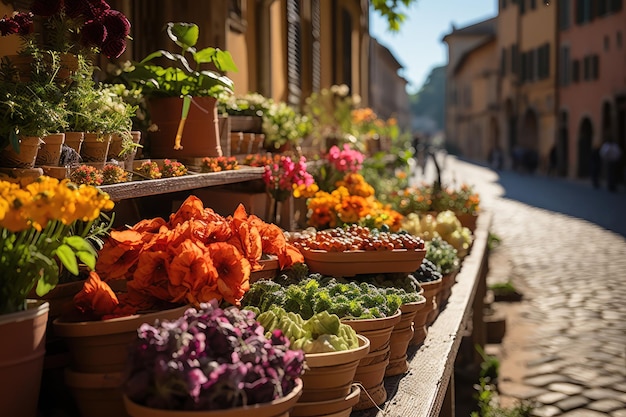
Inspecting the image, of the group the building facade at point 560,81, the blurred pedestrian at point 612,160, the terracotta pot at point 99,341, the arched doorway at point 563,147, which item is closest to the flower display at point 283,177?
the terracotta pot at point 99,341

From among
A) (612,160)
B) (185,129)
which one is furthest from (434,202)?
(612,160)

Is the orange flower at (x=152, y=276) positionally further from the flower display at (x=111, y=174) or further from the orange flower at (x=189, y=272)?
the flower display at (x=111, y=174)

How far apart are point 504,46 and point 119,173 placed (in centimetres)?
4070

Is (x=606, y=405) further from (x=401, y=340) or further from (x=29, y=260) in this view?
(x=29, y=260)

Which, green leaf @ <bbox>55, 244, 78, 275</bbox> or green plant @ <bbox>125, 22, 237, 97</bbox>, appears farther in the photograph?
green plant @ <bbox>125, 22, 237, 97</bbox>

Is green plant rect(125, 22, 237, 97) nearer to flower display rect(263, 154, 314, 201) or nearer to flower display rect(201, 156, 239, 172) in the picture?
flower display rect(201, 156, 239, 172)

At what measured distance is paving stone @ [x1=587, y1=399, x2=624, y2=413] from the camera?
5268 mm

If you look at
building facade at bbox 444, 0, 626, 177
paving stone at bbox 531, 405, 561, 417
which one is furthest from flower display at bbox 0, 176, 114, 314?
building facade at bbox 444, 0, 626, 177

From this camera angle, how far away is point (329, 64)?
11617 millimetres

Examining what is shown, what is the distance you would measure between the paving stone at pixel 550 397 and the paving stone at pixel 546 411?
92 millimetres

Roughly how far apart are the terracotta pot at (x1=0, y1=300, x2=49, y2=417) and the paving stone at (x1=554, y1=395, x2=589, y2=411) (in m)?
4.15

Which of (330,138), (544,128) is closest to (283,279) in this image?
(330,138)

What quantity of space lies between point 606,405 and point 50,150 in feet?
13.6

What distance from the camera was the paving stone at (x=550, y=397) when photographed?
18.0 feet
